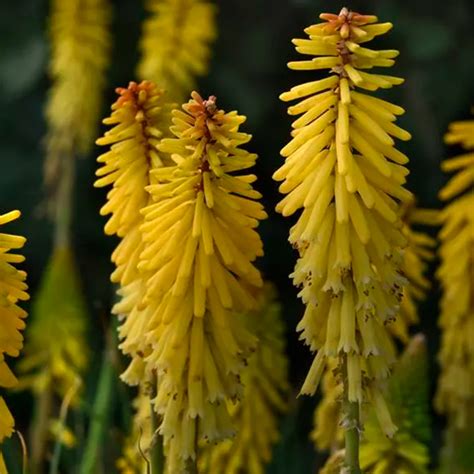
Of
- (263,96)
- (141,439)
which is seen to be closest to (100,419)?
(141,439)

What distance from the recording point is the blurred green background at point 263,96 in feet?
22.0

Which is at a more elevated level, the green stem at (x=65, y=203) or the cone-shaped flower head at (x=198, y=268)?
the green stem at (x=65, y=203)

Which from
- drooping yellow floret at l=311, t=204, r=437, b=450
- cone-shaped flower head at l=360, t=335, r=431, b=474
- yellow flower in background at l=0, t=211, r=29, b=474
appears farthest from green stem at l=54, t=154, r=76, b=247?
yellow flower in background at l=0, t=211, r=29, b=474

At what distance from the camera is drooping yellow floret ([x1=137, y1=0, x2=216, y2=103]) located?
5.62m

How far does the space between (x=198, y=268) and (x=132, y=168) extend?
0.38 metres

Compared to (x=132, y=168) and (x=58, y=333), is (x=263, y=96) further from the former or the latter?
(x=132, y=168)

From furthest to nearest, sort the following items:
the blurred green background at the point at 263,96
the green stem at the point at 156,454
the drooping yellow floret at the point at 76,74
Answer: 1. the blurred green background at the point at 263,96
2. the drooping yellow floret at the point at 76,74
3. the green stem at the point at 156,454

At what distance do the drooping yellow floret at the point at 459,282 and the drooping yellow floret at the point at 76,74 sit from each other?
2432 millimetres

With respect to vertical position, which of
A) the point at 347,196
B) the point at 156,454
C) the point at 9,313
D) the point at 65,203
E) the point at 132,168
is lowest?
the point at 156,454

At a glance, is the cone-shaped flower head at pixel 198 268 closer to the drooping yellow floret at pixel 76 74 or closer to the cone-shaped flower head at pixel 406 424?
the cone-shaped flower head at pixel 406 424

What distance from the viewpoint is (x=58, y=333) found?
4973 millimetres

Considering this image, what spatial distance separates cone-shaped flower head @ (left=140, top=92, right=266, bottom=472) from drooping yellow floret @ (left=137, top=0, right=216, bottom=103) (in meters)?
2.84

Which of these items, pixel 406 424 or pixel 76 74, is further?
pixel 76 74

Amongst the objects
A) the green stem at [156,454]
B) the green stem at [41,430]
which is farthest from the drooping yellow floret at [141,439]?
the green stem at [41,430]
